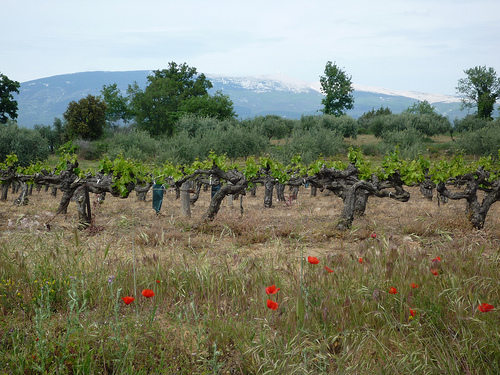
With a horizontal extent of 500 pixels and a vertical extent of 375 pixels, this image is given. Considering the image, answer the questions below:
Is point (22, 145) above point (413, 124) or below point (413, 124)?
below

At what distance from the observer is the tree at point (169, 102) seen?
63.5 m

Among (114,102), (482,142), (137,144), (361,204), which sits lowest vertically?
(137,144)

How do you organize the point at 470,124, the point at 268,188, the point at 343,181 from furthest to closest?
the point at 470,124
the point at 268,188
the point at 343,181

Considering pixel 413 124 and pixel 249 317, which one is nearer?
pixel 249 317

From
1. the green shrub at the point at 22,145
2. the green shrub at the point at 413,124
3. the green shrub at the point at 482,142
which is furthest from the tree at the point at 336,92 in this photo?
the green shrub at the point at 22,145

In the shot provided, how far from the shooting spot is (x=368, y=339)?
304cm

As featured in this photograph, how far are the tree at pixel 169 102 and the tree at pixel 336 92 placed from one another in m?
19.1

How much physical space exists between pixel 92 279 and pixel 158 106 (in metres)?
67.7

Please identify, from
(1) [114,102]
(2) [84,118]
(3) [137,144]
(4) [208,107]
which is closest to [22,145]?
(3) [137,144]

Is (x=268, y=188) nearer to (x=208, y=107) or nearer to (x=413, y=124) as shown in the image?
(x=413, y=124)

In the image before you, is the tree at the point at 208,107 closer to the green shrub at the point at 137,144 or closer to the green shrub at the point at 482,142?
the green shrub at the point at 137,144

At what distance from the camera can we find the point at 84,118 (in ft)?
192

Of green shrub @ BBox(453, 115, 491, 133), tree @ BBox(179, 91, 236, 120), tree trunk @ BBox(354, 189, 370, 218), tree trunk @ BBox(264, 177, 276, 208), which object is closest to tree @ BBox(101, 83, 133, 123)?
tree @ BBox(179, 91, 236, 120)

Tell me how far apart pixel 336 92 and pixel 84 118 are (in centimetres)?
4443
